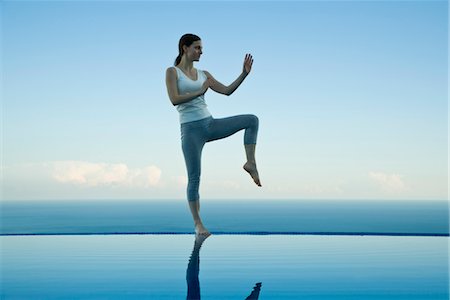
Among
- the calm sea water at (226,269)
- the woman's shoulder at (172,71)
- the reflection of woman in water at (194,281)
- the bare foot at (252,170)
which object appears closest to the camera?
the reflection of woman in water at (194,281)

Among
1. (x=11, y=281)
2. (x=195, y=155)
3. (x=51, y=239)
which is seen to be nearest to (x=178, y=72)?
(x=195, y=155)

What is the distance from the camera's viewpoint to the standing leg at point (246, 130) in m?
4.84

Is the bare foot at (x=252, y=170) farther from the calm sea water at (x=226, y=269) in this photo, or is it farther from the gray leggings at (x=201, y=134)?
the calm sea water at (x=226, y=269)

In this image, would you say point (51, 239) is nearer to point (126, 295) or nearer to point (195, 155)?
point (195, 155)

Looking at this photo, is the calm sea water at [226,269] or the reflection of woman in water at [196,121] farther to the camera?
the reflection of woman in water at [196,121]

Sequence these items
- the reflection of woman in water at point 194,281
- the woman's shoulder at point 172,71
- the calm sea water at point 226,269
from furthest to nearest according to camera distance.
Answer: the woman's shoulder at point 172,71 → the calm sea water at point 226,269 → the reflection of woman in water at point 194,281

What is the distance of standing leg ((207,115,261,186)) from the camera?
4840 mm

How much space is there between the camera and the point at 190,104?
496 cm

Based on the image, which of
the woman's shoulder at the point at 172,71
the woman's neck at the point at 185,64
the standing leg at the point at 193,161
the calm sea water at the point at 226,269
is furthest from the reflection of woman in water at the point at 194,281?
the woman's neck at the point at 185,64

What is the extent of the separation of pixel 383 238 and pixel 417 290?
2.84 m

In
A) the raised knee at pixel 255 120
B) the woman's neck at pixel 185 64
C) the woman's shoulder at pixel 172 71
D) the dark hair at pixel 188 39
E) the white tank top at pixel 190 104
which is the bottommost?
the raised knee at pixel 255 120

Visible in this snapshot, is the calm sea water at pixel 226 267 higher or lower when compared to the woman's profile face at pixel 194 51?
lower

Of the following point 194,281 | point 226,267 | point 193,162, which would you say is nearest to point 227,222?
point 193,162

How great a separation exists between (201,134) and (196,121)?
0.13 meters
